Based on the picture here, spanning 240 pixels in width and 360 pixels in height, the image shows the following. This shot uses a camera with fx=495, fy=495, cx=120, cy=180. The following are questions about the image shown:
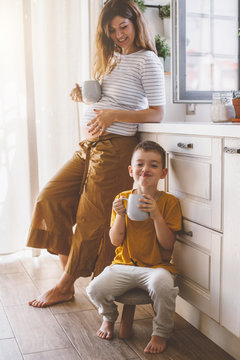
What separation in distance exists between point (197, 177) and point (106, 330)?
2.28 feet

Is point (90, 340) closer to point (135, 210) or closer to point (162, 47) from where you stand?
point (135, 210)

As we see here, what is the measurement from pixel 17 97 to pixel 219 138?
154 centimetres

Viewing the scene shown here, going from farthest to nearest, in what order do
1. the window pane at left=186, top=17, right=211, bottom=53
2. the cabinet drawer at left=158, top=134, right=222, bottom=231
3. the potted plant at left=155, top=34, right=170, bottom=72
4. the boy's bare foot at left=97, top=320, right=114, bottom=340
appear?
the potted plant at left=155, top=34, right=170, bottom=72
the window pane at left=186, top=17, right=211, bottom=53
the boy's bare foot at left=97, top=320, right=114, bottom=340
the cabinet drawer at left=158, top=134, right=222, bottom=231

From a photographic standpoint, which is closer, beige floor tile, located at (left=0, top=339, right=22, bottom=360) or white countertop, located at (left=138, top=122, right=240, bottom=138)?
white countertop, located at (left=138, top=122, right=240, bottom=138)

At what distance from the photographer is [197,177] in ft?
5.98

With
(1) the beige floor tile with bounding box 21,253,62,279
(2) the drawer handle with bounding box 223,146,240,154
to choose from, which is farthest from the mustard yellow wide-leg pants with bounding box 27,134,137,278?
(2) the drawer handle with bounding box 223,146,240,154

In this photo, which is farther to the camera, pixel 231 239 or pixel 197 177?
pixel 197 177

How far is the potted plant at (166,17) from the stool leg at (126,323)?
1638 mm

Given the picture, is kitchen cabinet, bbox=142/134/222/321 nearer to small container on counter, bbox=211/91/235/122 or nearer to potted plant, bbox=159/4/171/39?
small container on counter, bbox=211/91/235/122

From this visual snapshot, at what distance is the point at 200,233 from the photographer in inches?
72.2

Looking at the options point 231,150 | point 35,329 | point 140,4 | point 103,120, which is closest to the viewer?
point 231,150

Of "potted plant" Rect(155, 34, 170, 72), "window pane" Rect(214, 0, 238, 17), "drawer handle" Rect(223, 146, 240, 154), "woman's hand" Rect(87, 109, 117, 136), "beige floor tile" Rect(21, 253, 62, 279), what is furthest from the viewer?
"potted plant" Rect(155, 34, 170, 72)

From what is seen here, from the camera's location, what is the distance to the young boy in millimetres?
1816

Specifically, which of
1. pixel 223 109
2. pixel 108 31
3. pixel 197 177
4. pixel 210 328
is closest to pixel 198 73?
pixel 108 31
